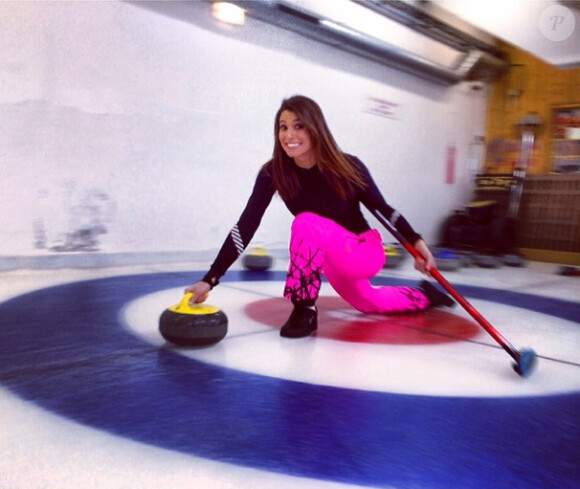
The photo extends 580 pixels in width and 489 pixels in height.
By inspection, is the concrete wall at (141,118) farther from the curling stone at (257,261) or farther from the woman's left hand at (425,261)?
the woman's left hand at (425,261)

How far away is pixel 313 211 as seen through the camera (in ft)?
5.19

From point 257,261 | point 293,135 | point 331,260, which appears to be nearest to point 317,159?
point 293,135

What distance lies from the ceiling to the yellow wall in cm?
118

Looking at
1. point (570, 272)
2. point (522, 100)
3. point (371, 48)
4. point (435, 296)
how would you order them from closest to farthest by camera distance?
point (435, 296)
point (570, 272)
point (371, 48)
point (522, 100)

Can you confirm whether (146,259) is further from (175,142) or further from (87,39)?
(87,39)

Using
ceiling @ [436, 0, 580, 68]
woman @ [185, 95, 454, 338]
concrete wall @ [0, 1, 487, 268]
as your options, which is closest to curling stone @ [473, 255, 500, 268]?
concrete wall @ [0, 1, 487, 268]

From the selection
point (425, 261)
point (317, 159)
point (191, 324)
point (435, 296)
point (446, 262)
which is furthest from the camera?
point (446, 262)

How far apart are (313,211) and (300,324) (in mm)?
352

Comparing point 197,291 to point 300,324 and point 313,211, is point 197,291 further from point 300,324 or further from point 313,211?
point 313,211

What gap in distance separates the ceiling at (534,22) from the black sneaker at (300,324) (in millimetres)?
3585

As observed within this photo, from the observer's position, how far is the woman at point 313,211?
4.73 ft

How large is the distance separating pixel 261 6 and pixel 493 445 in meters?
3.01

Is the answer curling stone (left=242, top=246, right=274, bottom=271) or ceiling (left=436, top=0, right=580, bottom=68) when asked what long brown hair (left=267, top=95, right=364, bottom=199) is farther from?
ceiling (left=436, top=0, right=580, bottom=68)

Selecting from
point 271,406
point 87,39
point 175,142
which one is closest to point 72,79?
point 87,39
